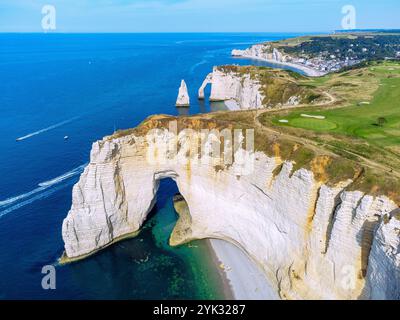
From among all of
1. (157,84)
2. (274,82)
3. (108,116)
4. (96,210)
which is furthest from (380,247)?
(157,84)

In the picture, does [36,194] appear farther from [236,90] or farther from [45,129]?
[236,90]

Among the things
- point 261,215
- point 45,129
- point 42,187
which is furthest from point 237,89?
point 261,215

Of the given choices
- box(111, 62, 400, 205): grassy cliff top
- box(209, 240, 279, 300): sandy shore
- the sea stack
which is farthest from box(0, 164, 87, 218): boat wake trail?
the sea stack

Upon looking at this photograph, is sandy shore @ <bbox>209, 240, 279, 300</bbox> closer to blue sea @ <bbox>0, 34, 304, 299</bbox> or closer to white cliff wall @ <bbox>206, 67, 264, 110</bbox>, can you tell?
blue sea @ <bbox>0, 34, 304, 299</bbox>

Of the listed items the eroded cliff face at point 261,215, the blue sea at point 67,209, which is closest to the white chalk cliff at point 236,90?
the blue sea at point 67,209

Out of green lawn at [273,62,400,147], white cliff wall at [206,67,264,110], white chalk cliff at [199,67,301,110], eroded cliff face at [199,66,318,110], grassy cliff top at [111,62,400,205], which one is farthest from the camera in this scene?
white cliff wall at [206,67,264,110]

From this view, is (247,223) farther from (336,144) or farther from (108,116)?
(108,116)
